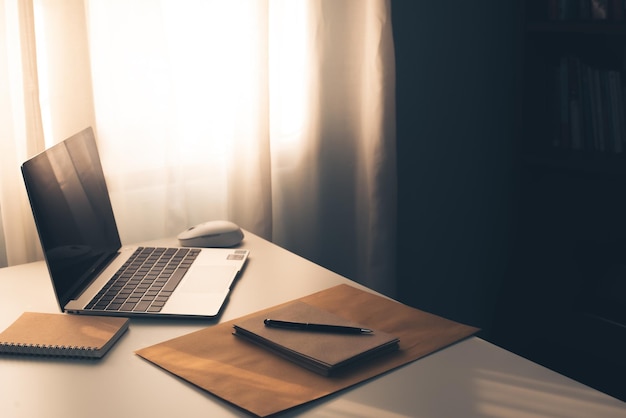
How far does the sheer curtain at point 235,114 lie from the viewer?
1597mm

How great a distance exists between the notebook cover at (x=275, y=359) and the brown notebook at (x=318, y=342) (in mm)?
11

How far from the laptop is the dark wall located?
967 millimetres

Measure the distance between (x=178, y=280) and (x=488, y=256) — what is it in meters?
1.43

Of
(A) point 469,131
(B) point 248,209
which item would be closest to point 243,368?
(B) point 248,209

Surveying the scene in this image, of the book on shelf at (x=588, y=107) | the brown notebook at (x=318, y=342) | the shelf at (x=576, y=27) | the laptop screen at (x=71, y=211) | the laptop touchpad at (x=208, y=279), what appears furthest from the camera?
the book on shelf at (x=588, y=107)

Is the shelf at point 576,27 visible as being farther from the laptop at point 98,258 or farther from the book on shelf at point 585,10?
the laptop at point 98,258

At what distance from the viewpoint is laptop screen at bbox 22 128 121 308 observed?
1.18m

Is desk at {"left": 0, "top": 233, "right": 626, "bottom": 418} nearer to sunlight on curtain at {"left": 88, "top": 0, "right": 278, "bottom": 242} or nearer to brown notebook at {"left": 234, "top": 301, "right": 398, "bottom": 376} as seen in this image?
brown notebook at {"left": 234, "top": 301, "right": 398, "bottom": 376}

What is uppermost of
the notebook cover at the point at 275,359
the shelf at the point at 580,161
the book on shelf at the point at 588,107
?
the book on shelf at the point at 588,107

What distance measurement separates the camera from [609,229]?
2166mm

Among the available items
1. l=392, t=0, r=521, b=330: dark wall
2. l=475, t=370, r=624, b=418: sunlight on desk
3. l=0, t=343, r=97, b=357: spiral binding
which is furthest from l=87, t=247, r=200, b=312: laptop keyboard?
l=392, t=0, r=521, b=330: dark wall

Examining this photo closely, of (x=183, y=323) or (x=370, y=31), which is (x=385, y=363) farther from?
(x=370, y=31)

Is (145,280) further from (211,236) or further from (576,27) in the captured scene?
(576,27)

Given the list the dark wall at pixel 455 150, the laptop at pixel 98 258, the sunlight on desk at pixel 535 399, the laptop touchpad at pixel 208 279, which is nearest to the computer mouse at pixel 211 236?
the laptop at pixel 98 258
